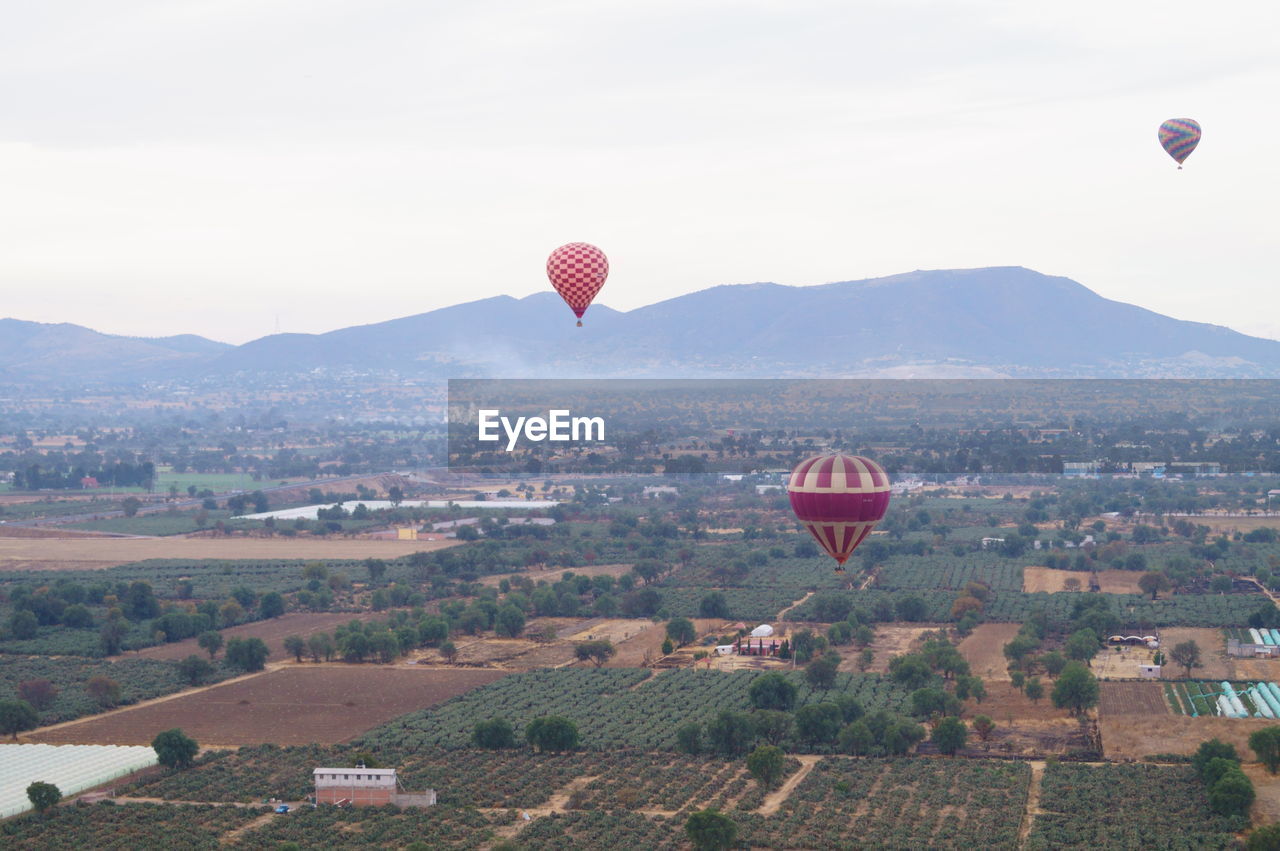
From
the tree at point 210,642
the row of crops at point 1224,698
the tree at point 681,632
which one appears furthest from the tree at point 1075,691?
the tree at point 210,642

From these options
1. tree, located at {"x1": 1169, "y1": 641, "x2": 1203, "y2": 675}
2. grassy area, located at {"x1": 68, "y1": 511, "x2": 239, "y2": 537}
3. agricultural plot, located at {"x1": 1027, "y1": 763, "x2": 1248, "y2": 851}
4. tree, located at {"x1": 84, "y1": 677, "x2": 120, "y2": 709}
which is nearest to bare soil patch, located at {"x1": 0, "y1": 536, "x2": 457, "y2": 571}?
grassy area, located at {"x1": 68, "y1": 511, "x2": 239, "y2": 537}

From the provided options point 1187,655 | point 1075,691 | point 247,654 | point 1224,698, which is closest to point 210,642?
point 247,654

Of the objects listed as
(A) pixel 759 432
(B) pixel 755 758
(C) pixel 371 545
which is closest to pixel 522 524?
(C) pixel 371 545

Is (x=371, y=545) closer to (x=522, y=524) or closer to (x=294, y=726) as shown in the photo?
(x=522, y=524)

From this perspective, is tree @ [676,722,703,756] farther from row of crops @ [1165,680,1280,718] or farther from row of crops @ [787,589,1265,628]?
row of crops @ [787,589,1265,628]

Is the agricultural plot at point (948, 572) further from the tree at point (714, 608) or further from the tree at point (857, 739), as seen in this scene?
the tree at point (857, 739)

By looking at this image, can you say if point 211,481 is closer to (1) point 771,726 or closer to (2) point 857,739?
(1) point 771,726
